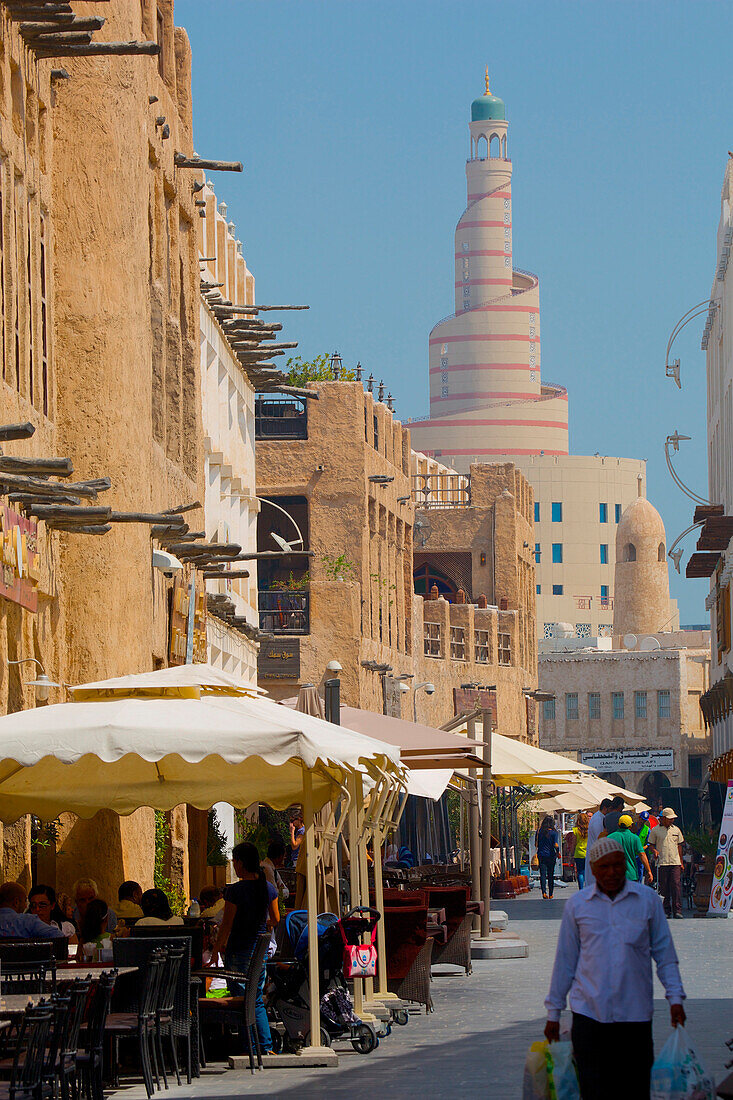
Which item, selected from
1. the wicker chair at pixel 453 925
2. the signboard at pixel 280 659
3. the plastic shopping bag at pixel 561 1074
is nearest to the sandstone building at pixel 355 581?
the signboard at pixel 280 659

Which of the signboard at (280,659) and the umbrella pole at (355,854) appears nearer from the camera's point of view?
the umbrella pole at (355,854)

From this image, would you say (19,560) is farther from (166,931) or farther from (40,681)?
(166,931)

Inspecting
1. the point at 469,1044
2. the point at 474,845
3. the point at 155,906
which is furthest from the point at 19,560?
the point at 474,845

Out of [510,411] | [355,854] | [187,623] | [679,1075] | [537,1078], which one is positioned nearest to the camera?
[679,1075]

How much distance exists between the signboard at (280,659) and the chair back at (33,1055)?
38.7 metres

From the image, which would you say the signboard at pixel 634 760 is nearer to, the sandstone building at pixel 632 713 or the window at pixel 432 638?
the sandstone building at pixel 632 713

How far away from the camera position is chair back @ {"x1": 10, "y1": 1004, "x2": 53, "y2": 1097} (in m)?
8.35

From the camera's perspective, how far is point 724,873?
28.3m

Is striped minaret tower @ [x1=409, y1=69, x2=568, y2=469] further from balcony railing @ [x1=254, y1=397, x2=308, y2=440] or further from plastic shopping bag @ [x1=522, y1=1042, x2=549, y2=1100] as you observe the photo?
plastic shopping bag @ [x1=522, y1=1042, x2=549, y2=1100]

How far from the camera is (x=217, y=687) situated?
1329 centimetres

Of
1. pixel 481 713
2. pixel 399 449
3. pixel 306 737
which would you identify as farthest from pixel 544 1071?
pixel 399 449

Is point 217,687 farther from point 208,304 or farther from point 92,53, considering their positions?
point 208,304

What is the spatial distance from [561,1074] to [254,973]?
177 inches

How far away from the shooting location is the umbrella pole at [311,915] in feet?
39.7
